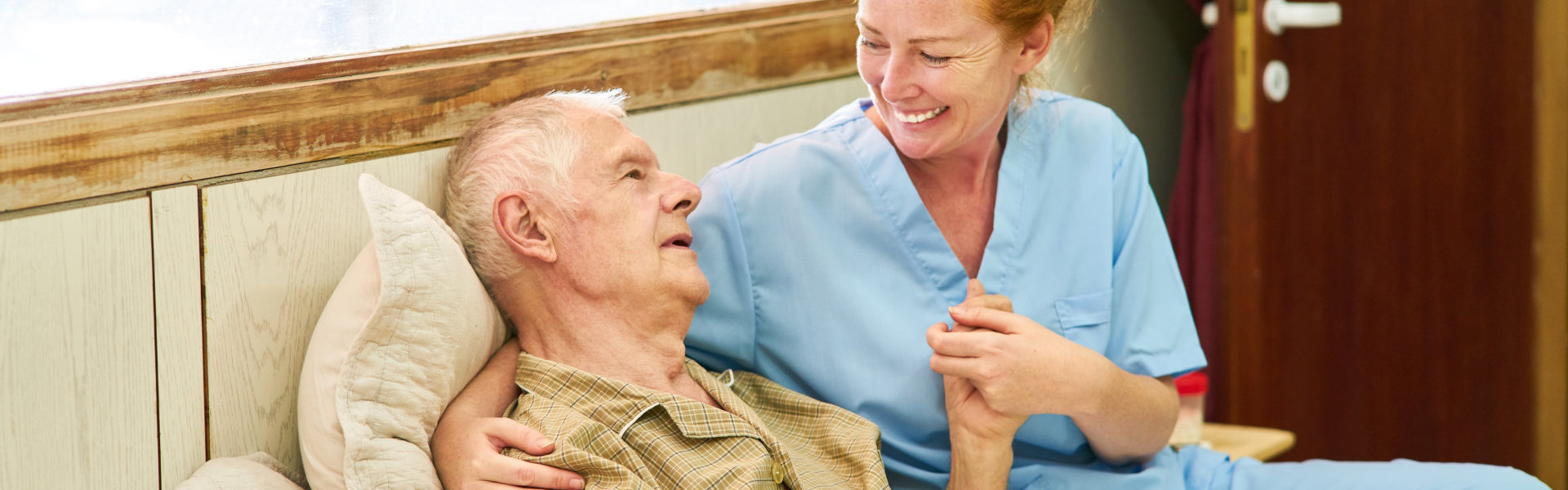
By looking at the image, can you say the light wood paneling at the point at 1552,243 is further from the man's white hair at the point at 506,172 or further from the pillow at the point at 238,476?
the pillow at the point at 238,476

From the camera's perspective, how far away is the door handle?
2.38 m

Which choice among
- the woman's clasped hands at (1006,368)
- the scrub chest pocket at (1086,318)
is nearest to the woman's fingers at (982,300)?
the woman's clasped hands at (1006,368)

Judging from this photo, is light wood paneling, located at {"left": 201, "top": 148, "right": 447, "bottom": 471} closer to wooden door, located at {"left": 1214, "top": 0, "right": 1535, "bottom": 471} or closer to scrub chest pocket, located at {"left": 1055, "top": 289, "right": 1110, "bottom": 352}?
scrub chest pocket, located at {"left": 1055, "top": 289, "right": 1110, "bottom": 352}

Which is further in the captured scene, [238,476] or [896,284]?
[896,284]

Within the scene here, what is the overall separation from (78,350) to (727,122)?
0.93 m

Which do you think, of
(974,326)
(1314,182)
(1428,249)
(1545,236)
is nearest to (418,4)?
(974,326)

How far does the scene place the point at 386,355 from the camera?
1217 mm

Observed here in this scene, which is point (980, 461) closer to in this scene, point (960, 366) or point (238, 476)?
point (960, 366)

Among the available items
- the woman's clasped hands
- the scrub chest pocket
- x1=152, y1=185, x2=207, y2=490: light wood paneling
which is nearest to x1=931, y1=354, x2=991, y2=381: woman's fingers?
the woman's clasped hands

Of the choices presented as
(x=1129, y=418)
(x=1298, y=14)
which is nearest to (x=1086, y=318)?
(x=1129, y=418)

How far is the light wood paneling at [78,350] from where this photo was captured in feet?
3.55

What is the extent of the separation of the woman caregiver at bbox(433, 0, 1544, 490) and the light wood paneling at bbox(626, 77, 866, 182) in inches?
7.2

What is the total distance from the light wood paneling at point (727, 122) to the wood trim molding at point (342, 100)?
0.02 meters

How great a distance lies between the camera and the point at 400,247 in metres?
1.22
